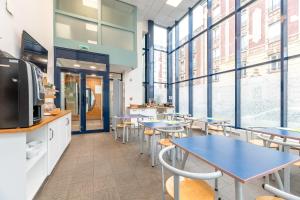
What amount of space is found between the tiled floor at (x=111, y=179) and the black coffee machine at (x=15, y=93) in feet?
3.43

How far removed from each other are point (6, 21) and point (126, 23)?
4418 mm

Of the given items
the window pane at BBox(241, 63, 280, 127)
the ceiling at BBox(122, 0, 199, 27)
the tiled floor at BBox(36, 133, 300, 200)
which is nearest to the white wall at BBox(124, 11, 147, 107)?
the ceiling at BBox(122, 0, 199, 27)

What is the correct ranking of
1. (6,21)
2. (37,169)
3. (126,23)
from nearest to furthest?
1. (37,169)
2. (6,21)
3. (126,23)

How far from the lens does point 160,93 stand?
814cm

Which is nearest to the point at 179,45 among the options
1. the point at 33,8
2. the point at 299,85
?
the point at 299,85

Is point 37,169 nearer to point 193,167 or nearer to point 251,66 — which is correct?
point 193,167

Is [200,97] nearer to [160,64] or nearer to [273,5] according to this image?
[160,64]

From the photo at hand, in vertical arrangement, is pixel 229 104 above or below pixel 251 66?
below

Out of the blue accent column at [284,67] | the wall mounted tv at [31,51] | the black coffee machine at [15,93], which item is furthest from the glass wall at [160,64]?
the black coffee machine at [15,93]

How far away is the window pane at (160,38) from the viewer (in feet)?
26.3

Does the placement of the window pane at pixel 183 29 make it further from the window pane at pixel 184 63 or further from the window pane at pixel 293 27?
the window pane at pixel 293 27

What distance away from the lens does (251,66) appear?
433cm

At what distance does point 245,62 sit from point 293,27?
1.25 m

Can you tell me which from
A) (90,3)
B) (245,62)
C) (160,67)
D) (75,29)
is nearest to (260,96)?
(245,62)
